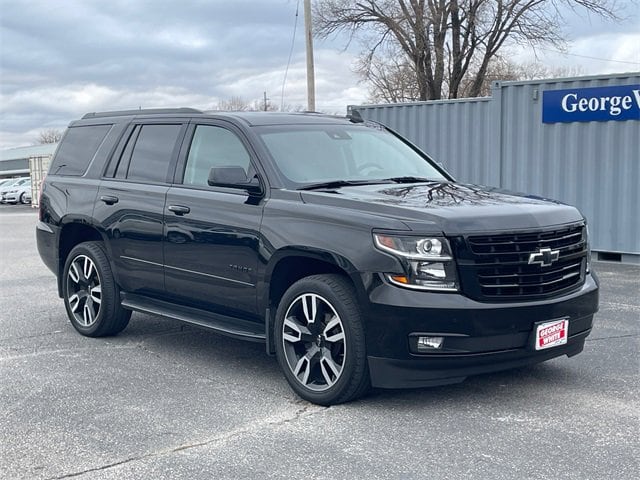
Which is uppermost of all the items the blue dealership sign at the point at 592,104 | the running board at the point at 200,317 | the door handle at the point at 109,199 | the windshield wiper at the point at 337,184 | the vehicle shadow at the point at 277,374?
the blue dealership sign at the point at 592,104

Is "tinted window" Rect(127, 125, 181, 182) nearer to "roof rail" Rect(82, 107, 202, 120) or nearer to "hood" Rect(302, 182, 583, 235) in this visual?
"roof rail" Rect(82, 107, 202, 120)

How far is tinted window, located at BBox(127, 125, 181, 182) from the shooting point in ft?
22.2

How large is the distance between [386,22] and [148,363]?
107ft

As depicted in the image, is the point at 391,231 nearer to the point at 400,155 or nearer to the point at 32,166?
the point at 400,155

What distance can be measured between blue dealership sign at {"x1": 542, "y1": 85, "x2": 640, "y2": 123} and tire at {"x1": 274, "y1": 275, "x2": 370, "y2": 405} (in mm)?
8934

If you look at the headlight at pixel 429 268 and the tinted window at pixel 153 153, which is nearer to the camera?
the headlight at pixel 429 268

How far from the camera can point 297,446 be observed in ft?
14.9

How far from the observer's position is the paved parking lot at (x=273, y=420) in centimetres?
425

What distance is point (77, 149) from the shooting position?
7867 mm

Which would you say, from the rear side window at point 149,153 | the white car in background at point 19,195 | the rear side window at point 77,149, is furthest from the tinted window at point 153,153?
the white car in background at point 19,195

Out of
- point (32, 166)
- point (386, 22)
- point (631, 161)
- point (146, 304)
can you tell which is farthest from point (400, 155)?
point (32, 166)

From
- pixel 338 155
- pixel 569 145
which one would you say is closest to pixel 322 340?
pixel 338 155

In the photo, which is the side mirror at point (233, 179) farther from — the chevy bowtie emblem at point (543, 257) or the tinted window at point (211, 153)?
the chevy bowtie emblem at point (543, 257)

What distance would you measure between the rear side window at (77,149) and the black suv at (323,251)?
7 cm
